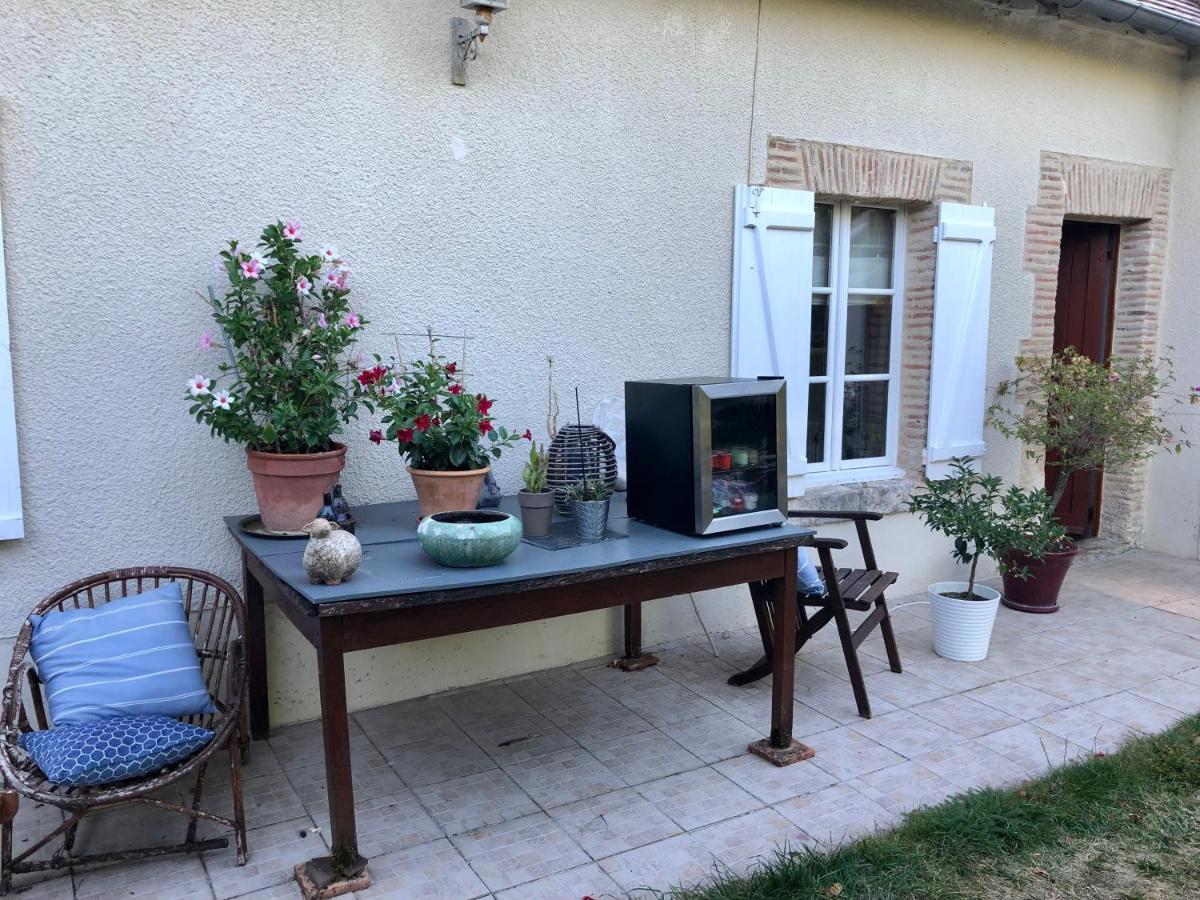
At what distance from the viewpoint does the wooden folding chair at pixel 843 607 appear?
12.2 ft

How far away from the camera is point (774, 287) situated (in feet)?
14.8

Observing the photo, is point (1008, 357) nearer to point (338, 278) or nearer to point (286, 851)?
point (338, 278)

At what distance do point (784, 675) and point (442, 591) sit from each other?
1421mm

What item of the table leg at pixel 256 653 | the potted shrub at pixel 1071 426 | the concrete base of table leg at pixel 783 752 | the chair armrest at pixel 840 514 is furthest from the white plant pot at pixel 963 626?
the table leg at pixel 256 653

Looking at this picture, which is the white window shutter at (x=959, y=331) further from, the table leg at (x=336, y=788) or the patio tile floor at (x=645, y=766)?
the table leg at (x=336, y=788)

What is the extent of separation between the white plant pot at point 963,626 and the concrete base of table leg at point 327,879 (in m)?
2.90

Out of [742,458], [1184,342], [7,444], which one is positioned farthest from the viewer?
[1184,342]

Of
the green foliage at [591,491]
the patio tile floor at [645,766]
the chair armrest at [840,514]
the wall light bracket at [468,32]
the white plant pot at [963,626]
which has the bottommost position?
the patio tile floor at [645,766]

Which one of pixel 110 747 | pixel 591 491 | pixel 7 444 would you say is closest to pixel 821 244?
pixel 591 491

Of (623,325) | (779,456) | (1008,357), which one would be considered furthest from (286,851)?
(1008,357)

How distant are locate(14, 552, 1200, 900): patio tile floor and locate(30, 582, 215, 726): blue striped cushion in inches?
17.3

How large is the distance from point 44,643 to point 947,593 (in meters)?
3.86

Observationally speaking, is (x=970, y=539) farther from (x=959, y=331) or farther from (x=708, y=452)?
(x=708, y=452)

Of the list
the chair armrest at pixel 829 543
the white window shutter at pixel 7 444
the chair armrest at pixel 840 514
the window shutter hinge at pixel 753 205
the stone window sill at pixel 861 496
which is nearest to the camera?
the white window shutter at pixel 7 444
